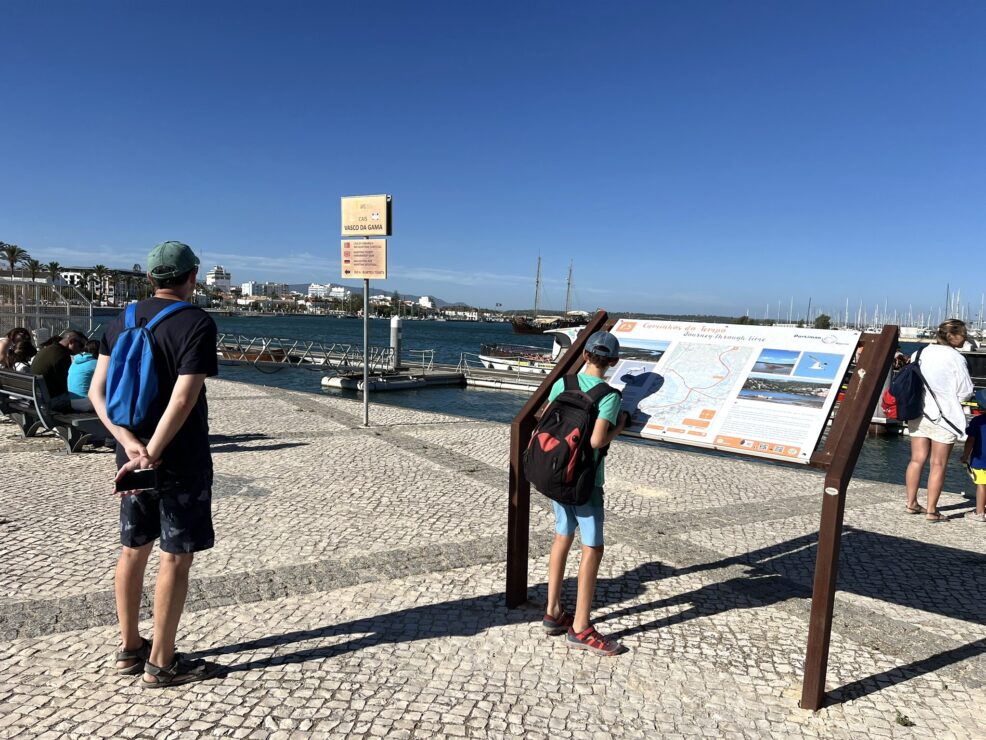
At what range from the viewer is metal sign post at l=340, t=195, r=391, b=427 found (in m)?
8.91

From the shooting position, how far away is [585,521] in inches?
122

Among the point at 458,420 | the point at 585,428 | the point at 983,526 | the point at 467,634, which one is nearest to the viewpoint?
the point at 585,428

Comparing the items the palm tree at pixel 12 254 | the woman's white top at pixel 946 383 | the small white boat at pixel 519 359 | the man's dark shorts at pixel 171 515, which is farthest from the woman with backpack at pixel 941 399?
the palm tree at pixel 12 254

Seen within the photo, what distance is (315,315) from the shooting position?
653 feet

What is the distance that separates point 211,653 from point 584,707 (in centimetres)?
168

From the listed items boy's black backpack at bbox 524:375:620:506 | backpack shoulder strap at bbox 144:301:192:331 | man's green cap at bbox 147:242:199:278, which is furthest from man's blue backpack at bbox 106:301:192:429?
boy's black backpack at bbox 524:375:620:506

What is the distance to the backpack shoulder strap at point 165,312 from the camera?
2539 mm

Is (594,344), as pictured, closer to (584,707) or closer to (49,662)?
(584,707)

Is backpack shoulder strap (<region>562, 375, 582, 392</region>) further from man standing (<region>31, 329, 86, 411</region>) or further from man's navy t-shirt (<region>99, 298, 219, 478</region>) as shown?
man standing (<region>31, 329, 86, 411</region>)

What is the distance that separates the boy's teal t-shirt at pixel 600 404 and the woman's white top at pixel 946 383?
3.89 metres

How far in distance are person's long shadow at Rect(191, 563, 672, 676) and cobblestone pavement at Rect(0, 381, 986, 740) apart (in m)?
0.01

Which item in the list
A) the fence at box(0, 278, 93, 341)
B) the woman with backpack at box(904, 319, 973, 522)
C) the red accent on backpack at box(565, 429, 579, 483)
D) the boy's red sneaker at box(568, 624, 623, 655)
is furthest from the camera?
the fence at box(0, 278, 93, 341)

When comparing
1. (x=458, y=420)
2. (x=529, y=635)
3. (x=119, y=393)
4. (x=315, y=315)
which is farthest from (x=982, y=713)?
(x=315, y=315)

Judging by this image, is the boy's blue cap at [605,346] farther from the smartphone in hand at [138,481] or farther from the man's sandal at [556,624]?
the smartphone in hand at [138,481]
